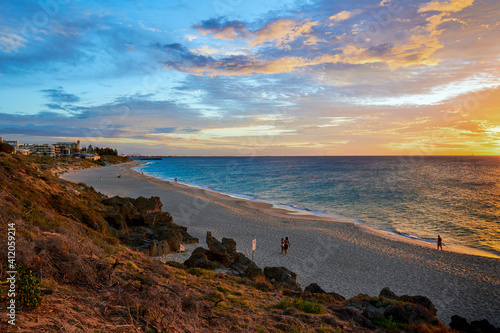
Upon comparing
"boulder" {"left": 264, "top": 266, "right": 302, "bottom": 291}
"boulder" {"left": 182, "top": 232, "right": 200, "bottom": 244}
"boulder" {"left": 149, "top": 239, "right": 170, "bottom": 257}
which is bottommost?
"boulder" {"left": 182, "top": 232, "right": 200, "bottom": 244}

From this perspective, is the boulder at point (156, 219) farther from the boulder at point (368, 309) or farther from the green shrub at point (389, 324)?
the green shrub at point (389, 324)

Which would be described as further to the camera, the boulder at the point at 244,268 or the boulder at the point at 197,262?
the boulder at the point at 197,262

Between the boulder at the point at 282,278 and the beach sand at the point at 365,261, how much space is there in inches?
89.6

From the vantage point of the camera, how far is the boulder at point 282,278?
11864 mm

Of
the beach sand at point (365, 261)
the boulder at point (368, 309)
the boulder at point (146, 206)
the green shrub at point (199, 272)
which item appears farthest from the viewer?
the boulder at point (146, 206)

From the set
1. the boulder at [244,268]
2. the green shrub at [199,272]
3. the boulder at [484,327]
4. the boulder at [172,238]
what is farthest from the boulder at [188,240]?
the boulder at [484,327]

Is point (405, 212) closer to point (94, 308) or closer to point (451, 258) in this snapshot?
point (451, 258)

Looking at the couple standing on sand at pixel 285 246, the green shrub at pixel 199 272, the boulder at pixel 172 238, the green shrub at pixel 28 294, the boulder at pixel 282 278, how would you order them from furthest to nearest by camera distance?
1. the couple standing on sand at pixel 285 246
2. the boulder at pixel 172 238
3. the boulder at pixel 282 278
4. the green shrub at pixel 199 272
5. the green shrub at pixel 28 294

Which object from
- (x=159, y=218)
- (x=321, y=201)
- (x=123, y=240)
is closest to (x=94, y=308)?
(x=123, y=240)

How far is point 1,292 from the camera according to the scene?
197 inches

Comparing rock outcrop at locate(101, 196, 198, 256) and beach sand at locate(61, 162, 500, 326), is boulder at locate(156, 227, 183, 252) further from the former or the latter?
beach sand at locate(61, 162, 500, 326)

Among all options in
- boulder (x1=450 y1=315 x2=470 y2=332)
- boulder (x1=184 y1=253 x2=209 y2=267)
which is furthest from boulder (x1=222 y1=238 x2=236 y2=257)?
boulder (x1=450 y1=315 x2=470 y2=332)

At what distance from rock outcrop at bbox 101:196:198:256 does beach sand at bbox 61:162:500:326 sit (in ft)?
3.90

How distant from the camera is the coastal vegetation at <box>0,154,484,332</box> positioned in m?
5.02
